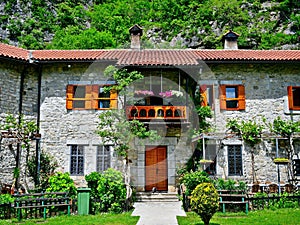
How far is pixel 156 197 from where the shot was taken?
14969 millimetres

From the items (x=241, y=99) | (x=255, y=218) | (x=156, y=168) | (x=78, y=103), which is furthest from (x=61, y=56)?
(x=255, y=218)

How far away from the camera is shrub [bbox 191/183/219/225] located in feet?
30.0

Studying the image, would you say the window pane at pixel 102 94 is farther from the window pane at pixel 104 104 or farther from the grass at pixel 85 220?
the grass at pixel 85 220

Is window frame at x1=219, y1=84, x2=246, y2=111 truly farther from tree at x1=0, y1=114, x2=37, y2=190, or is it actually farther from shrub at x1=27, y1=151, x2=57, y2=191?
tree at x1=0, y1=114, x2=37, y2=190

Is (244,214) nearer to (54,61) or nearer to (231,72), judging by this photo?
(231,72)

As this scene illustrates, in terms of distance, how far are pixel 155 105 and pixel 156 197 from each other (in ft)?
13.6

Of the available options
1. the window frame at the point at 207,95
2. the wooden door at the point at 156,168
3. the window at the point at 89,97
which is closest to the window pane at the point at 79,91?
the window at the point at 89,97

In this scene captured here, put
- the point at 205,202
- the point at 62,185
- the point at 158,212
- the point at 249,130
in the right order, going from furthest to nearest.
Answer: the point at 249,130 → the point at 62,185 → the point at 158,212 → the point at 205,202

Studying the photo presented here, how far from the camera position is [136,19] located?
35.1 m

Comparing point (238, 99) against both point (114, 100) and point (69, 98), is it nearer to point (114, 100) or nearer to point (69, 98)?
point (114, 100)

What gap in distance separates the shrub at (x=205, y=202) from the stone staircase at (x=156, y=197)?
18.2ft

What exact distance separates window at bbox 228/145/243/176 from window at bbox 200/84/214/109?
2.18 metres

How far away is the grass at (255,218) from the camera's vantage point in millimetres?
9852

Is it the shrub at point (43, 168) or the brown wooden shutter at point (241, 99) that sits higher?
the brown wooden shutter at point (241, 99)
